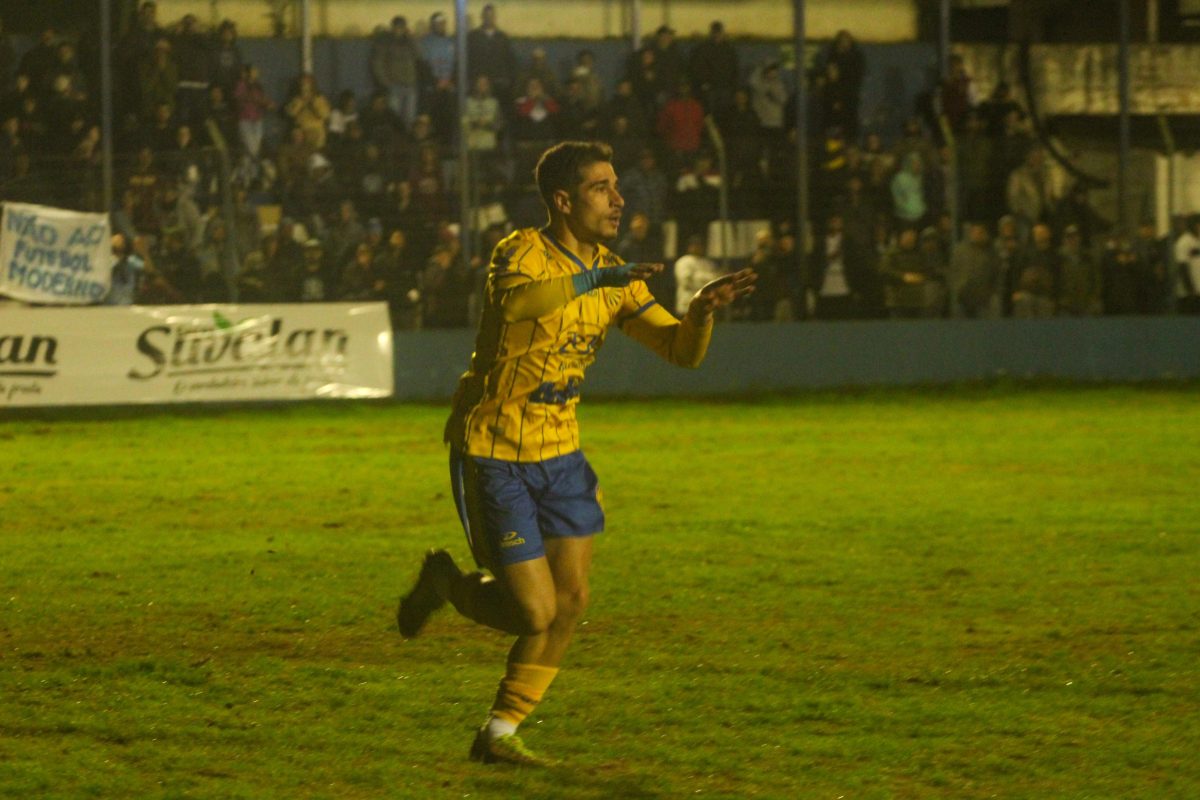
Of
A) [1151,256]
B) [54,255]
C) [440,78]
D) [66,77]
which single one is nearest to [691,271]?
[440,78]

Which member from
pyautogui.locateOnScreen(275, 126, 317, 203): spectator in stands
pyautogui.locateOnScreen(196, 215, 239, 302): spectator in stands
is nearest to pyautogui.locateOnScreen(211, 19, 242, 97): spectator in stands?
pyautogui.locateOnScreen(275, 126, 317, 203): spectator in stands

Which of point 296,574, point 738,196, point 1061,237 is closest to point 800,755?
point 296,574

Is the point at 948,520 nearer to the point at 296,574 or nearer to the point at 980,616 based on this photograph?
the point at 980,616

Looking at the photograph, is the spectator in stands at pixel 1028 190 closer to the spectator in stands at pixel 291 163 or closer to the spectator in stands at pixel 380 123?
the spectator in stands at pixel 380 123

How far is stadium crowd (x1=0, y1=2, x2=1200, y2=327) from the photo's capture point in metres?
18.2

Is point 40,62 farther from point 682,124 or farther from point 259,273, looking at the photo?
point 682,124

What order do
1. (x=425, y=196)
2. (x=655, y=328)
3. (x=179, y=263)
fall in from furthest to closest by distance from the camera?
(x=425, y=196) < (x=179, y=263) < (x=655, y=328)

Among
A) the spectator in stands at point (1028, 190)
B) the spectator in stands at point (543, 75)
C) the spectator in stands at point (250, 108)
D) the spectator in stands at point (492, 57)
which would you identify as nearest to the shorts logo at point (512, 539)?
the spectator in stands at point (250, 108)

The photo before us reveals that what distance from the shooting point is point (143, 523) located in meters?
11.2

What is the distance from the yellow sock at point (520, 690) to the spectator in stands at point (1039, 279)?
1564 centimetres

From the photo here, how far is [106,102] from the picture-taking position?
733 inches

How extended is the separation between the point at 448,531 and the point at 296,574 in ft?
5.30

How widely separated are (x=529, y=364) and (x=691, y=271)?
13.6 metres

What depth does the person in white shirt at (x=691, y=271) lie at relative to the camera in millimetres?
19000
